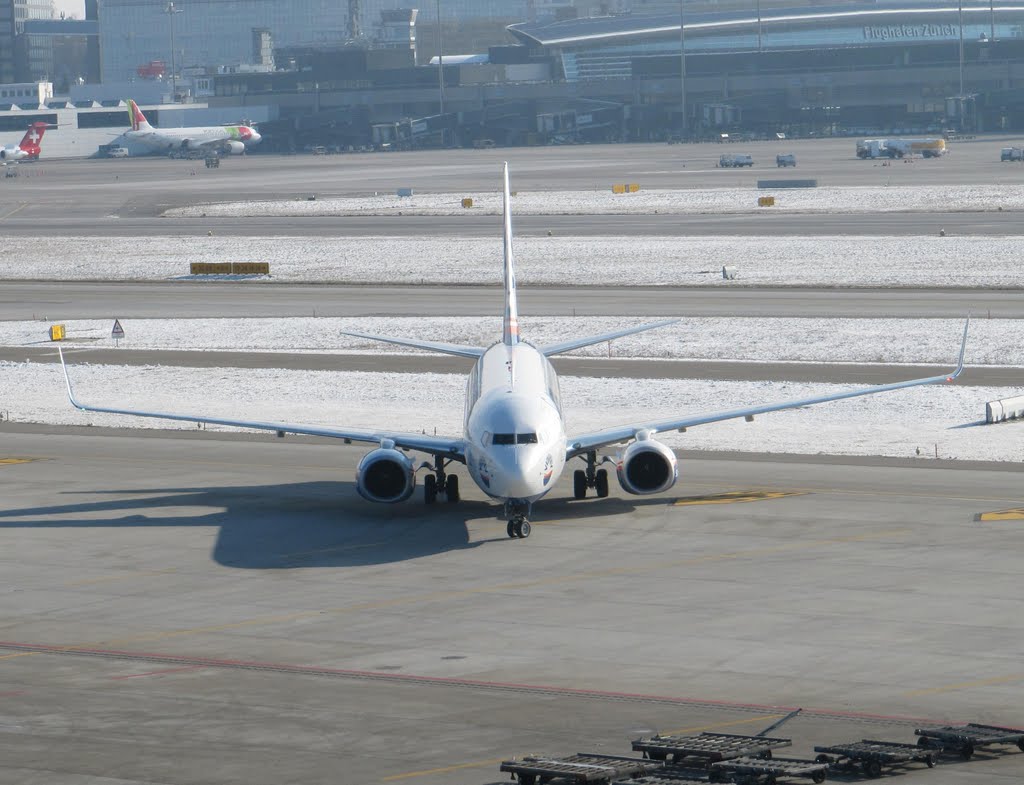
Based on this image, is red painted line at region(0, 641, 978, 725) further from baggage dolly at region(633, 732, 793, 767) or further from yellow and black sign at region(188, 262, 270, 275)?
yellow and black sign at region(188, 262, 270, 275)

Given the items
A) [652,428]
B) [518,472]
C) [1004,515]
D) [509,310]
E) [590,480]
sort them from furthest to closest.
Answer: [509,310] < [590,480] < [652,428] < [1004,515] < [518,472]

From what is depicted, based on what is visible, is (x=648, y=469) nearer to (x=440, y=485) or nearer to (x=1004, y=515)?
(x=440, y=485)

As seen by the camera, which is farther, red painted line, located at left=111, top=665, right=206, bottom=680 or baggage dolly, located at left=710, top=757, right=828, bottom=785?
red painted line, located at left=111, top=665, right=206, bottom=680

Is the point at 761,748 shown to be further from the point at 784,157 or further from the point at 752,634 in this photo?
the point at 784,157

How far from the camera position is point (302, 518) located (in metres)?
42.6

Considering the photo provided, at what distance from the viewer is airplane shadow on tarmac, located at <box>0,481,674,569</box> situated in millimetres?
38688

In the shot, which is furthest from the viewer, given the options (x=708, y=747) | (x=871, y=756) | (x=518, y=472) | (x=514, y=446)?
(x=514, y=446)

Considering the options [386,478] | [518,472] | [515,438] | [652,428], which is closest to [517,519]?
[518,472]

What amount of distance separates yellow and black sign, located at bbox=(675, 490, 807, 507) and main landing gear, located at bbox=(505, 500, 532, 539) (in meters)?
5.35

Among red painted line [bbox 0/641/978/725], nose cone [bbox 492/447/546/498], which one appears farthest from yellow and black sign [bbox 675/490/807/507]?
red painted line [bbox 0/641/978/725]

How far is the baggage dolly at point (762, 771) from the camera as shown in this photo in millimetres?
20922

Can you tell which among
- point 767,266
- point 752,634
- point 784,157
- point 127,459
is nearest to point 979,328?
point 767,266

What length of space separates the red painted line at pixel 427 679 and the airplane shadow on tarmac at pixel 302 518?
24.5 feet

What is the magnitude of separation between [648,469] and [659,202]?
4147 inches
